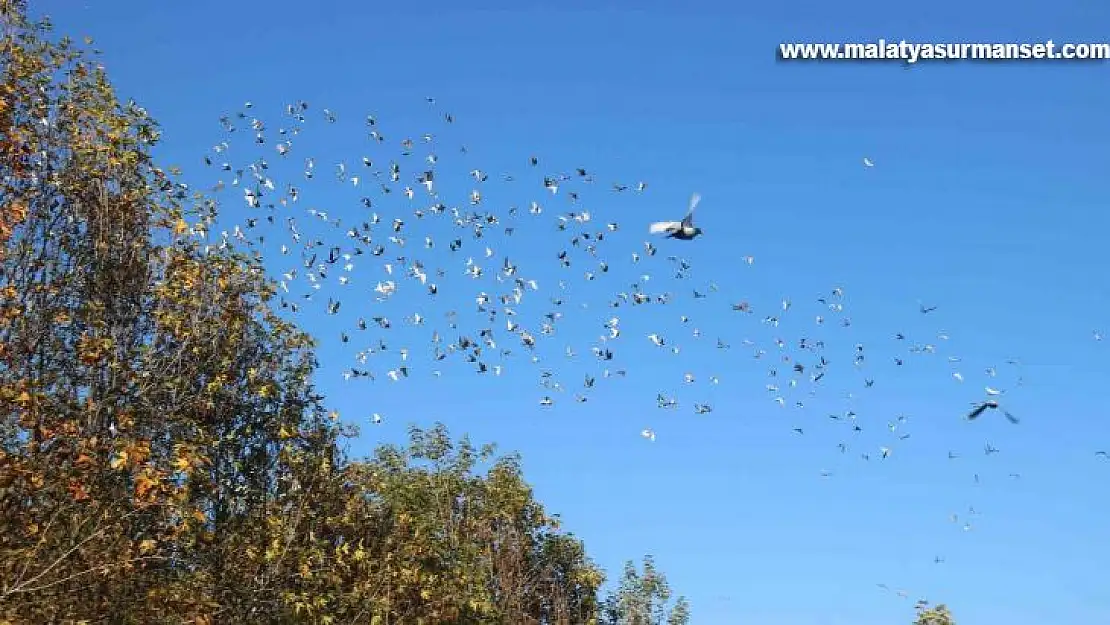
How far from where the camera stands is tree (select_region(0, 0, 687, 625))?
74.4ft

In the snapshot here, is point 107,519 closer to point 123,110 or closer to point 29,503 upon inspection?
point 29,503

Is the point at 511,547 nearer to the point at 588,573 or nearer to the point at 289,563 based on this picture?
the point at 588,573

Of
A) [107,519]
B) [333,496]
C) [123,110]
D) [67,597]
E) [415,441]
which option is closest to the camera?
[67,597]

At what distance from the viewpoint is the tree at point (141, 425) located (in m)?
22.7

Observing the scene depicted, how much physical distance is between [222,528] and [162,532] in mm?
5736

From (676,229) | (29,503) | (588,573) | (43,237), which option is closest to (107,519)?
(29,503)

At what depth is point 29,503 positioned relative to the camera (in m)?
22.5

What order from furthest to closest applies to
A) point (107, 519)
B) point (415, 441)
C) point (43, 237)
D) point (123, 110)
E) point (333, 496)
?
point (415, 441), point (333, 496), point (123, 110), point (43, 237), point (107, 519)

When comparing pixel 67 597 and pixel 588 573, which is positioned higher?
pixel 588 573

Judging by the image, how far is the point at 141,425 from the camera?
27.1 meters

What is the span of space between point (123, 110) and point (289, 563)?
1346 cm

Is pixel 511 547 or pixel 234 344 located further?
pixel 511 547

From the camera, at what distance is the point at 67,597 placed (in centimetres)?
2239

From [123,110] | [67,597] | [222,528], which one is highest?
[123,110]
